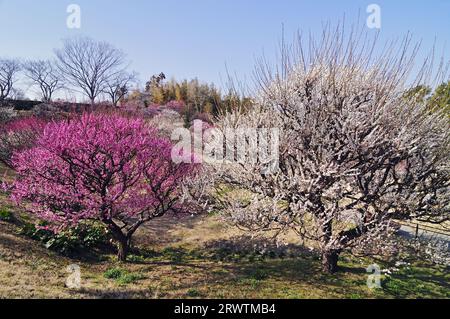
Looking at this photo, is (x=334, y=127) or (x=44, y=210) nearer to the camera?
(x=334, y=127)

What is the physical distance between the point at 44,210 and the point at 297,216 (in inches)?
259

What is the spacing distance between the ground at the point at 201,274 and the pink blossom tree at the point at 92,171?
96 cm

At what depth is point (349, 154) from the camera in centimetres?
629

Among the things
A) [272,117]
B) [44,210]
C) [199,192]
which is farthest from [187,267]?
[272,117]

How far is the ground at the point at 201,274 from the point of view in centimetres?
618

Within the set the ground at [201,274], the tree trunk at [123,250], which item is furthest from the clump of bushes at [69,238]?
the tree trunk at [123,250]

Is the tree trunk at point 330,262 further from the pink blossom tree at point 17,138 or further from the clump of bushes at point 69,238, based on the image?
the pink blossom tree at point 17,138

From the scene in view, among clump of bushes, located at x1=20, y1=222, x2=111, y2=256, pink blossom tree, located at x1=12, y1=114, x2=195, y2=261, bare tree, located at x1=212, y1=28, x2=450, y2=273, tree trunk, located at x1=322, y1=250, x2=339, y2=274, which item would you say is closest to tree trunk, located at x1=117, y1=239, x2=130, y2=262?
pink blossom tree, located at x1=12, y1=114, x2=195, y2=261

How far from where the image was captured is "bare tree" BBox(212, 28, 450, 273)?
5961 mm

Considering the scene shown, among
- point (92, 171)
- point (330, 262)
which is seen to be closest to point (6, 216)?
point (92, 171)

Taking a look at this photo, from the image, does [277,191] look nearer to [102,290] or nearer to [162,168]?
[162,168]

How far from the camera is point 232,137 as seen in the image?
7637 mm

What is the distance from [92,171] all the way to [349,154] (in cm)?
625

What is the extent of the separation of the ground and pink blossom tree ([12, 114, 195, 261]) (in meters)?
0.96
